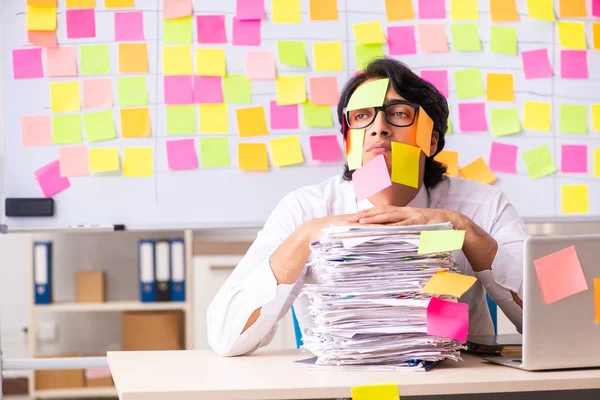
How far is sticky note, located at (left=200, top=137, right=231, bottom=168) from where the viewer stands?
2.12 metres

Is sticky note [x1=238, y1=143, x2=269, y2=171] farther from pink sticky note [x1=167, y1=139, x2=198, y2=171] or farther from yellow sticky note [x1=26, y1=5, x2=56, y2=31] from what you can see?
yellow sticky note [x1=26, y1=5, x2=56, y2=31]

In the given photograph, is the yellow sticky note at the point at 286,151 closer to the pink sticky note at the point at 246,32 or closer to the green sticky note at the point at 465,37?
the pink sticky note at the point at 246,32

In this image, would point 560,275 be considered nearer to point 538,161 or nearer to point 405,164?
point 405,164

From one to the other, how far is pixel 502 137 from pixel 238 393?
1.33m

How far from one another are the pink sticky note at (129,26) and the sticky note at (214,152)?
0.34m

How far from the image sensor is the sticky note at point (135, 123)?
82.8 inches

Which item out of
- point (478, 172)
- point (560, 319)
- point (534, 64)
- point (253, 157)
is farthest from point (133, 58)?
point (560, 319)

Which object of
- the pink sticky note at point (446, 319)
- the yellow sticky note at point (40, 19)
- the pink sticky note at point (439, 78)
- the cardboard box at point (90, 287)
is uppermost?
the yellow sticky note at point (40, 19)

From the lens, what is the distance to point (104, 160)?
2.10 meters

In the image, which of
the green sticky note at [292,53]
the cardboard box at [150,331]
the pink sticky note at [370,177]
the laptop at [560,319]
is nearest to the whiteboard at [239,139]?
the green sticky note at [292,53]

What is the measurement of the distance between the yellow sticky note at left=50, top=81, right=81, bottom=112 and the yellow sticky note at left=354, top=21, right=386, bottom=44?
78cm

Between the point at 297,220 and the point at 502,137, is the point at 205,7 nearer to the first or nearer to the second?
the point at 297,220

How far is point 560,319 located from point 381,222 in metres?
0.41

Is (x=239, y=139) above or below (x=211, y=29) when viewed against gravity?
below
